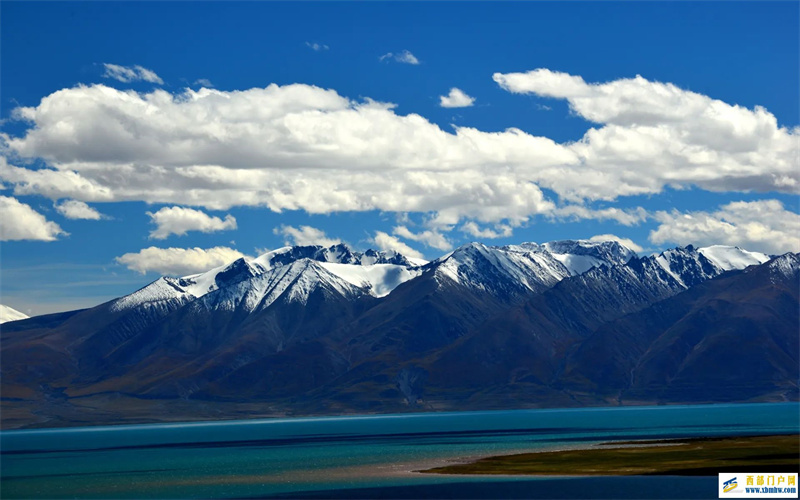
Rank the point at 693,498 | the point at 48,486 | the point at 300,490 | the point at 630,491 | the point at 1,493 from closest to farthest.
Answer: the point at 693,498, the point at 630,491, the point at 300,490, the point at 1,493, the point at 48,486

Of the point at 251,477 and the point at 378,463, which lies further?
the point at 378,463

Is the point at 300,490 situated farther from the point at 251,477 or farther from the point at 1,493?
the point at 1,493

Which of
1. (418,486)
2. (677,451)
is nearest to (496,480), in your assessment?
(418,486)

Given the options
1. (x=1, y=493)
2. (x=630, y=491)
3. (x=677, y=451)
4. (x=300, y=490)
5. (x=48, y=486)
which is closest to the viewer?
(x=630, y=491)

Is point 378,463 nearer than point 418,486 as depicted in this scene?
No

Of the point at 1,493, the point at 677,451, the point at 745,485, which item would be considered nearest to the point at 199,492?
the point at 1,493

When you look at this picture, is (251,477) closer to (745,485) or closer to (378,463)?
(378,463)
